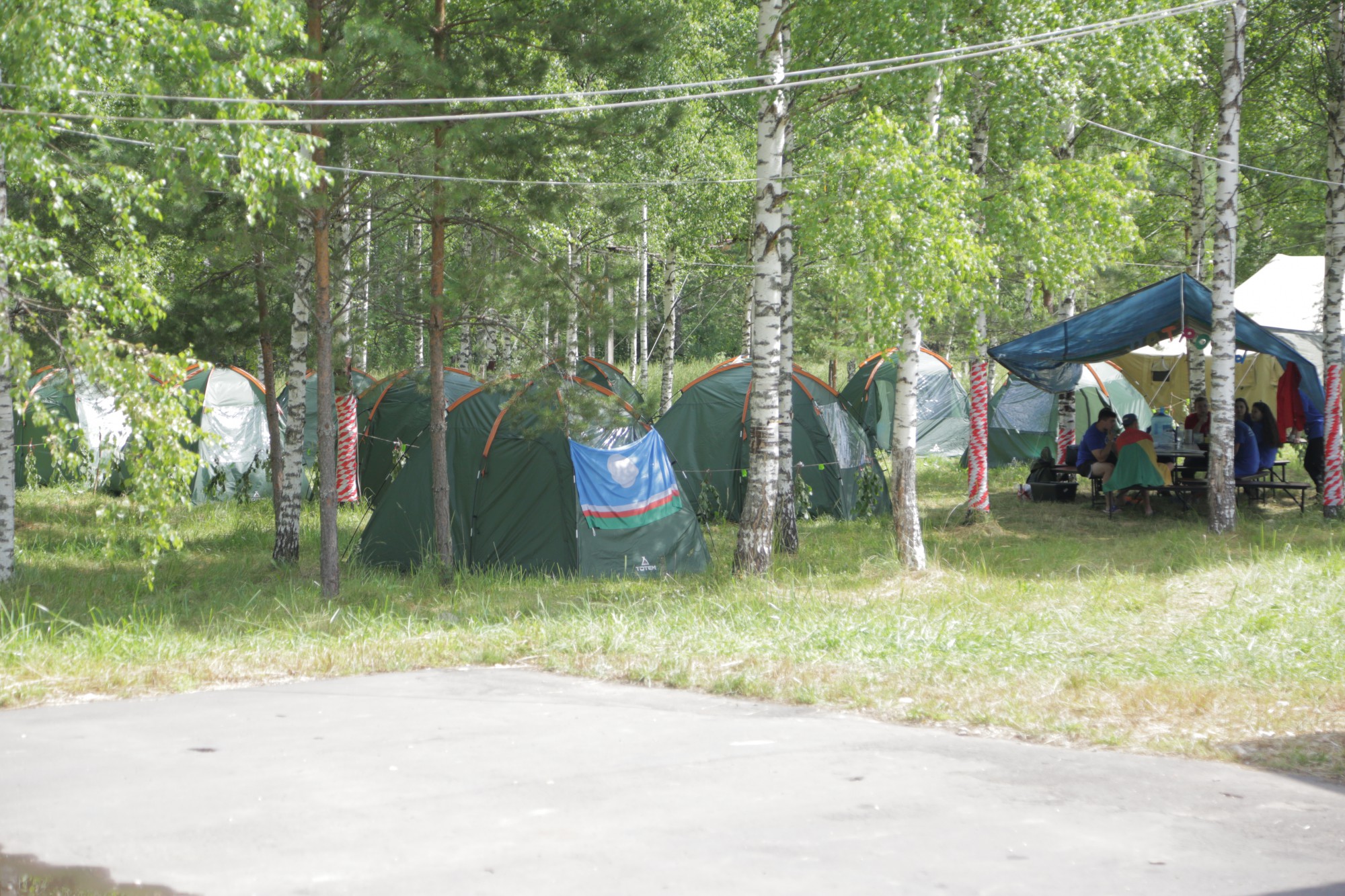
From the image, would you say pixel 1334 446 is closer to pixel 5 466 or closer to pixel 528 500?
pixel 528 500

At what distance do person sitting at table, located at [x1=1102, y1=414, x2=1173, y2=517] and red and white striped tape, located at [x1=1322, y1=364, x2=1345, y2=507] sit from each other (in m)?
1.73

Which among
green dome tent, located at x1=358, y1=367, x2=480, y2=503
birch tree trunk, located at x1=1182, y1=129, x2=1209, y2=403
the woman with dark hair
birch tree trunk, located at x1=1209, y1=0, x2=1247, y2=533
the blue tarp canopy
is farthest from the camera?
green dome tent, located at x1=358, y1=367, x2=480, y2=503

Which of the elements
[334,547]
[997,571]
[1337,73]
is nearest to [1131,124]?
[1337,73]

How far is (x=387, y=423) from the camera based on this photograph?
16.5 meters

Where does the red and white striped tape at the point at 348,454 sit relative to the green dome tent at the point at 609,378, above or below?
below

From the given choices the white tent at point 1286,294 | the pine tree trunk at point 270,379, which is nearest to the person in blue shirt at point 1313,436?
the white tent at point 1286,294

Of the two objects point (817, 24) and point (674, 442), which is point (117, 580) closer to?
point (674, 442)

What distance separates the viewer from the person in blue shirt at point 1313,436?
14133 mm

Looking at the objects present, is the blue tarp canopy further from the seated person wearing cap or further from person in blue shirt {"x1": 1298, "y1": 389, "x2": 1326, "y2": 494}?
the seated person wearing cap

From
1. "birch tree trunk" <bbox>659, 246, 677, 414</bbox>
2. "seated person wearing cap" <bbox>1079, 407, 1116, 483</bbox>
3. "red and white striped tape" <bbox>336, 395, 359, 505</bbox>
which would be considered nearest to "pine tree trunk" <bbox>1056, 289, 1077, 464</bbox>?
"seated person wearing cap" <bbox>1079, 407, 1116, 483</bbox>

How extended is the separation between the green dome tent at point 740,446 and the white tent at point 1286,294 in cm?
645

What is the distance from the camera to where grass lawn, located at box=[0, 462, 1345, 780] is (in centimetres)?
587

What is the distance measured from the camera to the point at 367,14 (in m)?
9.83

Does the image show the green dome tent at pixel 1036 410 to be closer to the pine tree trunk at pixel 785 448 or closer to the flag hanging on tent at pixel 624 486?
the pine tree trunk at pixel 785 448
